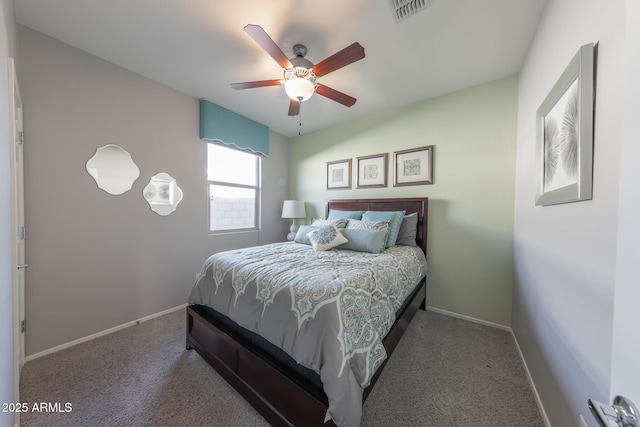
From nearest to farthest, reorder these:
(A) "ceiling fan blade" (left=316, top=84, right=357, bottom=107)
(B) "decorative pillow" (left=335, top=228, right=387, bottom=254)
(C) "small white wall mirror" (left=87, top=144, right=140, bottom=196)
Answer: (A) "ceiling fan blade" (left=316, top=84, right=357, bottom=107) < (C) "small white wall mirror" (left=87, top=144, right=140, bottom=196) < (B) "decorative pillow" (left=335, top=228, right=387, bottom=254)

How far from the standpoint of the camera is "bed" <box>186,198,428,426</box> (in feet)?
3.54

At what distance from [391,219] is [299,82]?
1.79 m

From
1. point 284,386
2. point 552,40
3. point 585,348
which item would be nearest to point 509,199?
point 552,40

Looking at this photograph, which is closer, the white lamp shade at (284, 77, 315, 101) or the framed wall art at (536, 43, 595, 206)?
the framed wall art at (536, 43, 595, 206)

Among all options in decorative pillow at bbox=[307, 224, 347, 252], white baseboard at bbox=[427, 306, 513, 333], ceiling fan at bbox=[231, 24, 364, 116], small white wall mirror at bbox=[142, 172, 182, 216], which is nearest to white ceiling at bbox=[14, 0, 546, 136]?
ceiling fan at bbox=[231, 24, 364, 116]

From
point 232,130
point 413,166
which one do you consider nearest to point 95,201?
point 232,130

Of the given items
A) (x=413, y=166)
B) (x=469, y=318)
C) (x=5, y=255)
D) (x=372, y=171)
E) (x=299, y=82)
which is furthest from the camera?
(x=372, y=171)

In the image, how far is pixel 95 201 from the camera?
2.11 meters

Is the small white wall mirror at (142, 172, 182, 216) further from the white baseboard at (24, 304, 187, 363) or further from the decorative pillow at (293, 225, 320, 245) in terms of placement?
the decorative pillow at (293, 225, 320, 245)

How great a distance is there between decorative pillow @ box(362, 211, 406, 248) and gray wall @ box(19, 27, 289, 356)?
7.50 feet

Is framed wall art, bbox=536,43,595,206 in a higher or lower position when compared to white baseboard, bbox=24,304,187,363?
higher

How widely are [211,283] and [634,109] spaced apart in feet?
7.09

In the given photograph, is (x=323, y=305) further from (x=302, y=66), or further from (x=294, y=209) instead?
(x=294, y=209)

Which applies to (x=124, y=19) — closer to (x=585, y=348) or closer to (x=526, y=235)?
(x=585, y=348)
